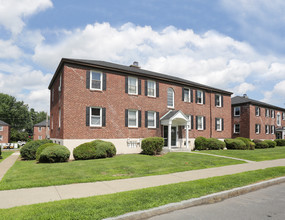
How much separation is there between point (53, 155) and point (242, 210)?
35.2 feet

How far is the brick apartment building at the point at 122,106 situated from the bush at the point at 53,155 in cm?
213

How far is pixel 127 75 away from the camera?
714 inches

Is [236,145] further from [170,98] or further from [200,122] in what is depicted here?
[170,98]

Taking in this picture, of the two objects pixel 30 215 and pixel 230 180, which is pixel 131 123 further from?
pixel 30 215

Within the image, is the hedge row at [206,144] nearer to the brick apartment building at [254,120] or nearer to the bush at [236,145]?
the bush at [236,145]

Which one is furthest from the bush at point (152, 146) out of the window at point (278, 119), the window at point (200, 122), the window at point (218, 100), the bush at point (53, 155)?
the window at point (278, 119)

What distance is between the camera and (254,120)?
109 ft

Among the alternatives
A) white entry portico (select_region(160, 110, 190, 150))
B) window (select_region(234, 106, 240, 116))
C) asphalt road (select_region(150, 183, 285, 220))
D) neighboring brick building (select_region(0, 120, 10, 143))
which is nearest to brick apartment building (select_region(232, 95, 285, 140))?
window (select_region(234, 106, 240, 116))

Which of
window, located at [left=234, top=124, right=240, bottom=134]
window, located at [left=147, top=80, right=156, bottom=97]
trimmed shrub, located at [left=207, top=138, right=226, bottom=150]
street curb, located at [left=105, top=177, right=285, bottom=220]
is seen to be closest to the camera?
street curb, located at [left=105, top=177, right=285, bottom=220]

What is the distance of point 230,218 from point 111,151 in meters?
11.0

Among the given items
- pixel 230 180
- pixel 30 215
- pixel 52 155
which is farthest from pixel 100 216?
pixel 52 155

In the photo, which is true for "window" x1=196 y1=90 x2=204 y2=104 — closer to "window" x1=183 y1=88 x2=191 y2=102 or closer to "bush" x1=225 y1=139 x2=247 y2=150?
"window" x1=183 y1=88 x2=191 y2=102

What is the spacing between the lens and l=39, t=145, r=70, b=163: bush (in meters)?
12.4

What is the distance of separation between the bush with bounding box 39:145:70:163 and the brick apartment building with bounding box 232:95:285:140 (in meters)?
28.6
